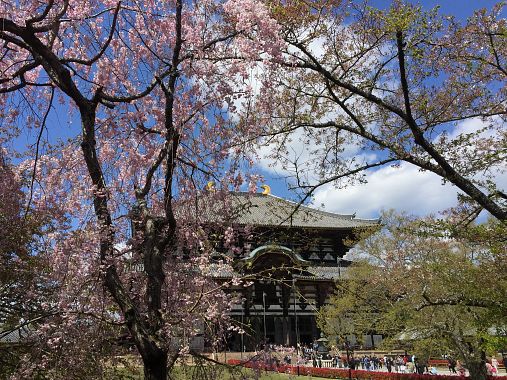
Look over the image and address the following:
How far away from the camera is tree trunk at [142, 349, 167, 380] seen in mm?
3459

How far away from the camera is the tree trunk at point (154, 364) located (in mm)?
3459

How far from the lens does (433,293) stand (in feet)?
44.4

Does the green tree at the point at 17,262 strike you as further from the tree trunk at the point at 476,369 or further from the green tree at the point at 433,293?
the tree trunk at the point at 476,369

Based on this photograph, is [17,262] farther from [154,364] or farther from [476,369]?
[476,369]

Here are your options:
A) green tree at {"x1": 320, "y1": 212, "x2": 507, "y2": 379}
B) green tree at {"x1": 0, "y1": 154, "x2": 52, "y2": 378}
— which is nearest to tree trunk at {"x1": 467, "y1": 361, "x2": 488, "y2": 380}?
green tree at {"x1": 320, "y1": 212, "x2": 507, "y2": 379}

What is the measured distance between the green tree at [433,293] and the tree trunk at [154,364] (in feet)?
18.2

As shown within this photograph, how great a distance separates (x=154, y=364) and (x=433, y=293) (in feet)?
38.8

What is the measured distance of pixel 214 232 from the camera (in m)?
5.17

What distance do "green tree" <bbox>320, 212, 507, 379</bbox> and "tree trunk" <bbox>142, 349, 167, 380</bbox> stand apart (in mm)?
5538

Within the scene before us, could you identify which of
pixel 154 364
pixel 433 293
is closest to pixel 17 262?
pixel 154 364

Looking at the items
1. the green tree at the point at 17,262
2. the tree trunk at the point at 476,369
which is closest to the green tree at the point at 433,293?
the tree trunk at the point at 476,369

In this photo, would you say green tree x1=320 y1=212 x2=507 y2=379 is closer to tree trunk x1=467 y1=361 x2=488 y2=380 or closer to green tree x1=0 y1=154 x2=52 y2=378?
tree trunk x1=467 y1=361 x2=488 y2=380

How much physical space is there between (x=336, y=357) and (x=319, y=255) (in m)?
8.17

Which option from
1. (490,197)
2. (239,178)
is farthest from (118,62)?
(490,197)
